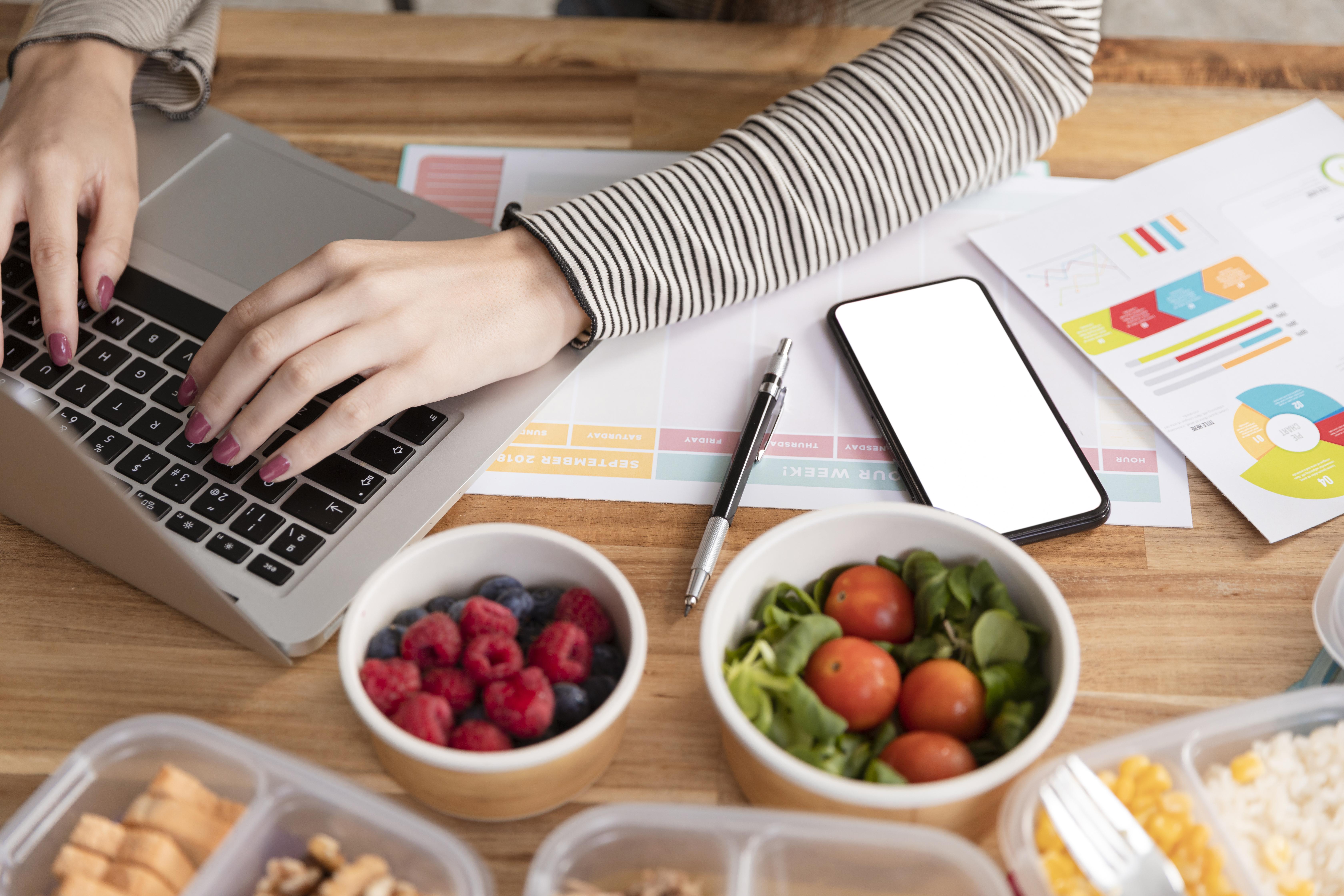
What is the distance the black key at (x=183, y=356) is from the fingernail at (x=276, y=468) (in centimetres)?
11

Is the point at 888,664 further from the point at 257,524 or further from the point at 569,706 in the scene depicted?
the point at 257,524

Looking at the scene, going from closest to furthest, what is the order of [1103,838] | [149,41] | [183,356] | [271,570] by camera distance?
1. [1103,838]
2. [271,570]
3. [183,356]
4. [149,41]

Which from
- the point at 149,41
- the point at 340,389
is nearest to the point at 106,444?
the point at 340,389

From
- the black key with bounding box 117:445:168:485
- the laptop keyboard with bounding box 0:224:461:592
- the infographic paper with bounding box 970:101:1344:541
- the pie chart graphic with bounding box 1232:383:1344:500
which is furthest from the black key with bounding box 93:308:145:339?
the pie chart graphic with bounding box 1232:383:1344:500

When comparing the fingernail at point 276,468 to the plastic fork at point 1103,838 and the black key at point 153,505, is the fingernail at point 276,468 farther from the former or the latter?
the plastic fork at point 1103,838

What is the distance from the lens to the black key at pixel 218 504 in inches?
20.6

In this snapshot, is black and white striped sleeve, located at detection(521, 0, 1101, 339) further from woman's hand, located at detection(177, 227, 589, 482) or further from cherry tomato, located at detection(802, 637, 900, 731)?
cherry tomato, located at detection(802, 637, 900, 731)

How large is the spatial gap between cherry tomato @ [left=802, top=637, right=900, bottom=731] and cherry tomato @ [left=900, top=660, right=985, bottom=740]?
1 cm

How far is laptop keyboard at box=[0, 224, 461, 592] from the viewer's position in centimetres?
52

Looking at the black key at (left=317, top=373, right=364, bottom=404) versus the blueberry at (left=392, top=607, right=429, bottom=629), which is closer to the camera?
the blueberry at (left=392, top=607, right=429, bottom=629)

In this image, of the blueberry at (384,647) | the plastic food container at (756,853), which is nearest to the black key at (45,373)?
the blueberry at (384,647)

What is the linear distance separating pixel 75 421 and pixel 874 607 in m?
0.47

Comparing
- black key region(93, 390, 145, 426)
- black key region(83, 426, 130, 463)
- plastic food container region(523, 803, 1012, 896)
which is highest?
black key region(93, 390, 145, 426)

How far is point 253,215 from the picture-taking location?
2.24ft
